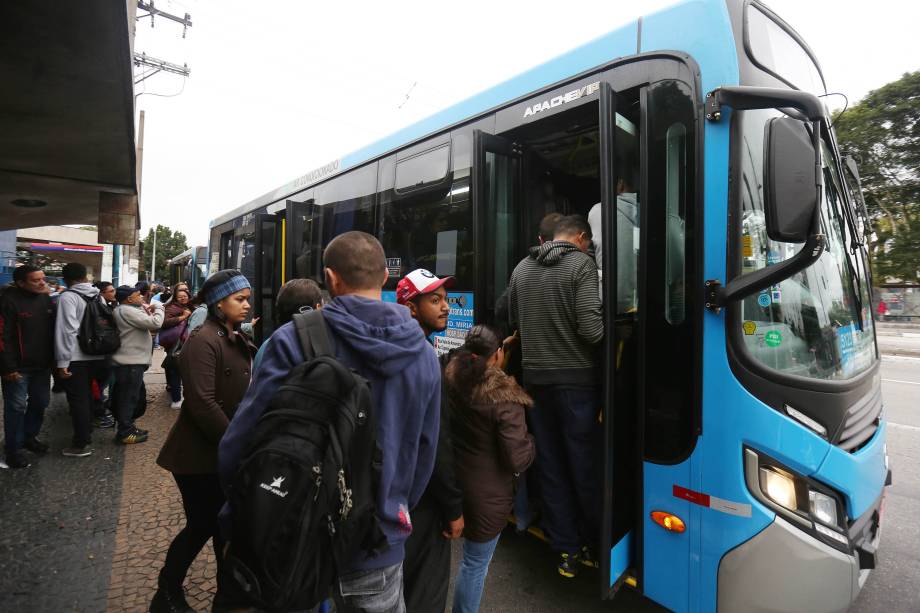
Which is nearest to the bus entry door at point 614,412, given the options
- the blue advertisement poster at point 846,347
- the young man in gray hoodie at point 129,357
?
the blue advertisement poster at point 846,347

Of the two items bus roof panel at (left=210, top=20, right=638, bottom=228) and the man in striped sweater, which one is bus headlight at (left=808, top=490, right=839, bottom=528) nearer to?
the man in striped sweater

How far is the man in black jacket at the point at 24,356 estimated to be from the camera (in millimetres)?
4828

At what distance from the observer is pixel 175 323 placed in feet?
23.2

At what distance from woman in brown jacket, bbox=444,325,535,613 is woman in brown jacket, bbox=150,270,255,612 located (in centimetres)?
121

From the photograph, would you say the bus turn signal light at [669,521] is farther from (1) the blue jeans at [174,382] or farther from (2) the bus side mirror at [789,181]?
(1) the blue jeans at [174,382]

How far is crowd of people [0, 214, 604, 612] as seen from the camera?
159 centimetres

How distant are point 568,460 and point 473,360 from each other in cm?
96

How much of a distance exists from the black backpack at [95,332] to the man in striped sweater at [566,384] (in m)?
4.79

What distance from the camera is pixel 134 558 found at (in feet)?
11.1

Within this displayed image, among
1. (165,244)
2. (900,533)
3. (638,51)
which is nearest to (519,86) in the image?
(638,51)

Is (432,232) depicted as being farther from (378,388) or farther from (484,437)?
(378,388)

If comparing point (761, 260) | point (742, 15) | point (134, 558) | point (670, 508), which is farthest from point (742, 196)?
point (134, 558)

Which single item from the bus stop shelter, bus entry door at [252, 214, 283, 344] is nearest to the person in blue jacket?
the bus stop shelter

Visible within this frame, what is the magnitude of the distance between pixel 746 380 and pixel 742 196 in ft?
2.68
